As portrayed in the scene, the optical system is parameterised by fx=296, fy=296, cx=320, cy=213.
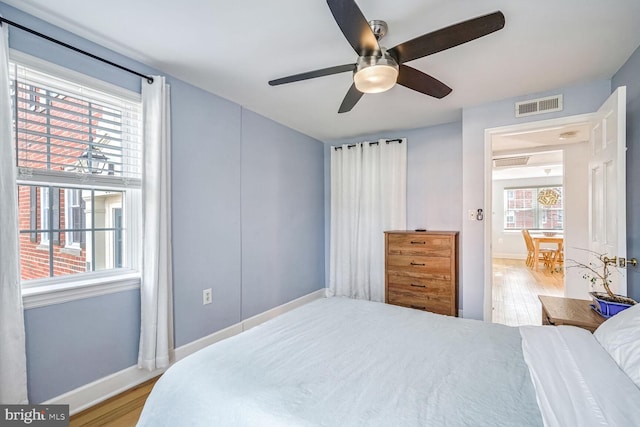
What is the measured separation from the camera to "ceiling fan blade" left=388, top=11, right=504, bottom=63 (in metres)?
1.25

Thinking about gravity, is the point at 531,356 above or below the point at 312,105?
below

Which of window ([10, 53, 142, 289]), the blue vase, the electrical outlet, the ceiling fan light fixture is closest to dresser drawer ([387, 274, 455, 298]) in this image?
the blue vase

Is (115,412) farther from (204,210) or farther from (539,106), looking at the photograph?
(539,106)

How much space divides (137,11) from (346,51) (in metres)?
1.22

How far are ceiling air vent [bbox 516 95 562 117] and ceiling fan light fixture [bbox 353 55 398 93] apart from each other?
1.82m

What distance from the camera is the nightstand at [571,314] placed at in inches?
68.3

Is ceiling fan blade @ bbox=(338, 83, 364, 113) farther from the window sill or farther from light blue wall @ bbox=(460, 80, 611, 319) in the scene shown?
the window sill

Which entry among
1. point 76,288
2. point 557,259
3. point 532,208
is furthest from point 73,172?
point 532,208

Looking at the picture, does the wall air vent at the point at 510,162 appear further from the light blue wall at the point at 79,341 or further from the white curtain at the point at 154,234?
the light blue wall at the point at 79,341

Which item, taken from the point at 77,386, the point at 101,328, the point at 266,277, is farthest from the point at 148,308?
the point at 266,277

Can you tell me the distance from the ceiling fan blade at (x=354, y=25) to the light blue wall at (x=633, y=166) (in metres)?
1.86

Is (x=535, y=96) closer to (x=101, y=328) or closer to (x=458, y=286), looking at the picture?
(x=458, y=286)

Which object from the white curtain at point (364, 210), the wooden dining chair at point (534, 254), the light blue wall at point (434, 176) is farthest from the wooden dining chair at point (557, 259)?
the white curtain at point (364, 210)

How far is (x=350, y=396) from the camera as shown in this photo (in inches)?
37.9
